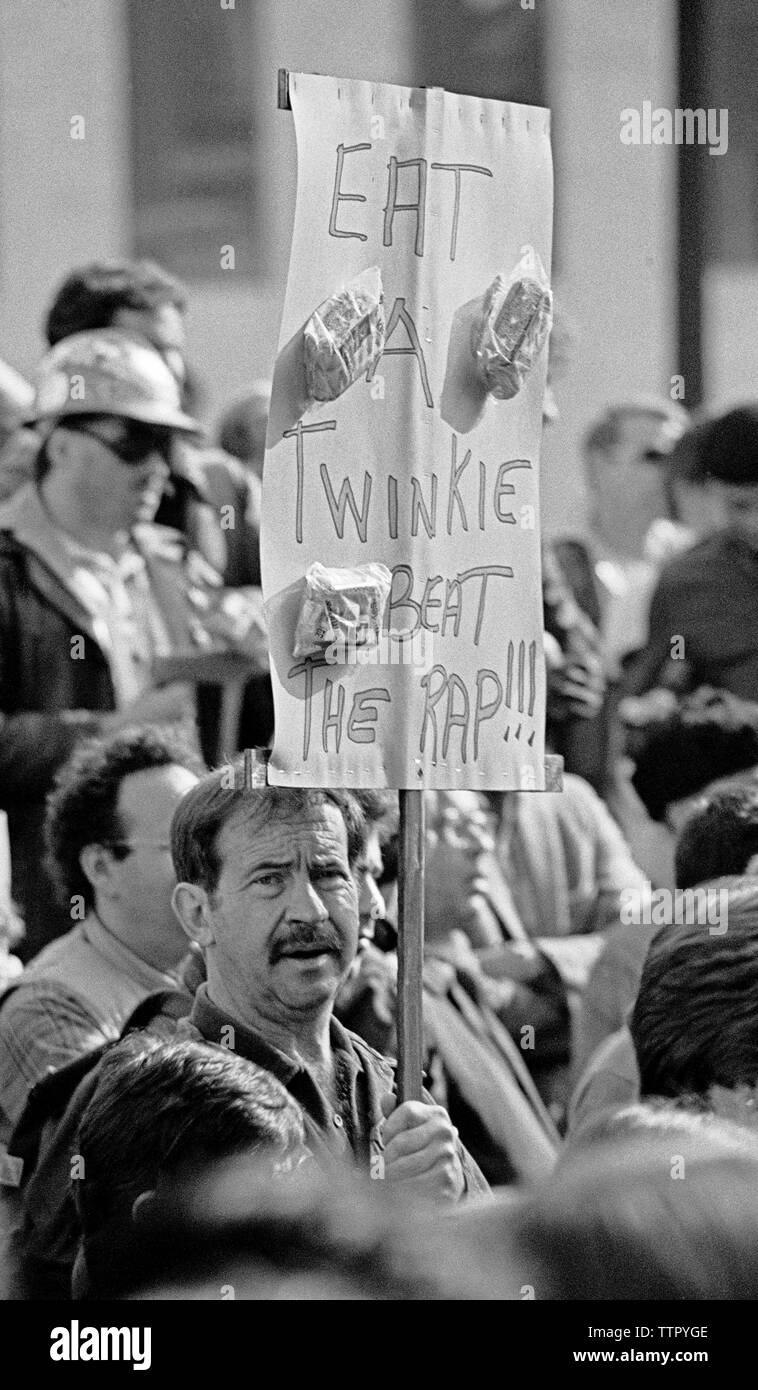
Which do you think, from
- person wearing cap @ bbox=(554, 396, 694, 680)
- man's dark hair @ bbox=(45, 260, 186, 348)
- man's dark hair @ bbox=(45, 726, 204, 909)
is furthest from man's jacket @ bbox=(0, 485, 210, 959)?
person wearing cap @ bbox=(554, 396, 694, 680)

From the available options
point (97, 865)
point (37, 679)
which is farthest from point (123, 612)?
point (97, 865)

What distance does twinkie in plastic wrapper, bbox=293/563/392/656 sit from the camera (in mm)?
2750

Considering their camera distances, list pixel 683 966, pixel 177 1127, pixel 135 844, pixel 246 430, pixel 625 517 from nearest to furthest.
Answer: pixel 177 1127
pixel 683 966
pixel 135 844
pixel 246 430
pixel 625 517

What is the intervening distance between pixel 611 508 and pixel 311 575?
3368 mm

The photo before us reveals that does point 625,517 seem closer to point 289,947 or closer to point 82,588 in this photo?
point 82,588

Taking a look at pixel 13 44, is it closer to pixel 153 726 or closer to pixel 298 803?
pixel 153 726

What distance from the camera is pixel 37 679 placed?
3.92m

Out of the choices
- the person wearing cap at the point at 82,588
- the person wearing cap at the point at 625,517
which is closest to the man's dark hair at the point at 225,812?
the person wearing cap at the point at 82,588

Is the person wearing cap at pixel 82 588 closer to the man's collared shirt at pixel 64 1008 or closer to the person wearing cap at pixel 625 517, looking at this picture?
the man's collared shirt at pixel 64 1008

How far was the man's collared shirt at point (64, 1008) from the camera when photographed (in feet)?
10.5

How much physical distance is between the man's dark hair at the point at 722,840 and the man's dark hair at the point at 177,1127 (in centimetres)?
88

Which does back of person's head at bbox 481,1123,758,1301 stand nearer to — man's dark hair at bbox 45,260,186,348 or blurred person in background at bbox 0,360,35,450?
man's dark hair at bbox 45,260,186,348

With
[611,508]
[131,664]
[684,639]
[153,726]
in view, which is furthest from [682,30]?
[153,726]

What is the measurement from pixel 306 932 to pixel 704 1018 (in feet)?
1.58
